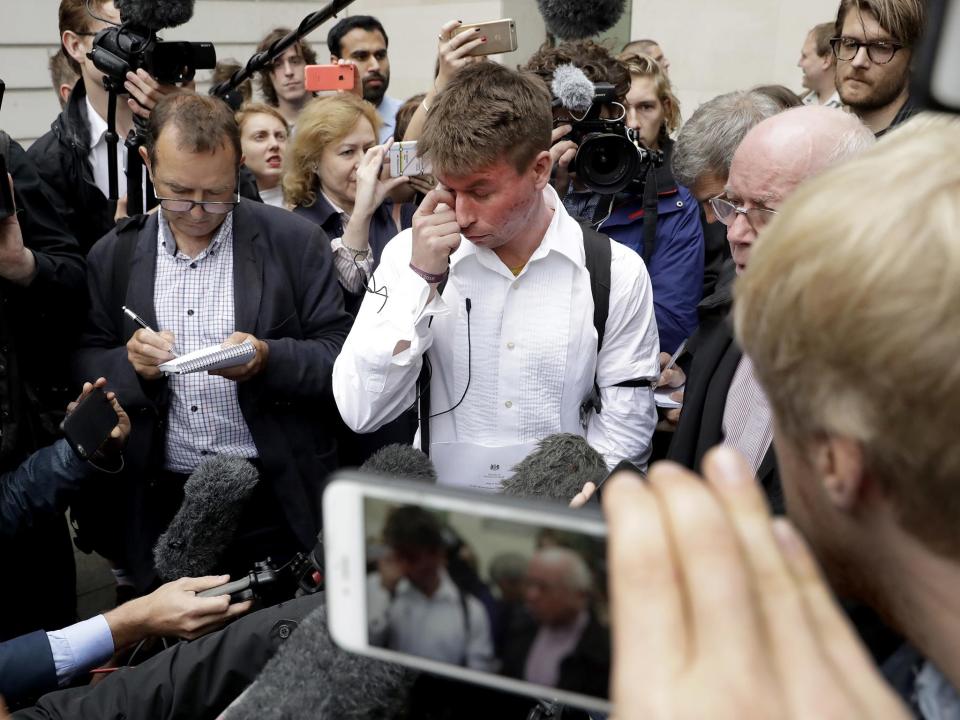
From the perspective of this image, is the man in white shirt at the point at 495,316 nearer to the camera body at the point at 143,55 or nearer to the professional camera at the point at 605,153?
the professional camera at the point at 605,153

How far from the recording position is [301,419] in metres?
2.85

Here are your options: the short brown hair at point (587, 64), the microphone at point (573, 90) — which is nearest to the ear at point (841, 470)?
the microphone at point (573, 90)

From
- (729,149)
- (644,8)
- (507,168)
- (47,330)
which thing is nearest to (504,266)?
(507,168)

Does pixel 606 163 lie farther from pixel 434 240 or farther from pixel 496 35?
pixel 434 240

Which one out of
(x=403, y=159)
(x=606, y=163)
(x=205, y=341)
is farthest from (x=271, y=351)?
(x=606, y=163)

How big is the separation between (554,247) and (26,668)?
5.08 ft

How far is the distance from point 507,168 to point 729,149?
1.22 meters

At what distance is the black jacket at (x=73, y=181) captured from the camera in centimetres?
352

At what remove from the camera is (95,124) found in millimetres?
3904

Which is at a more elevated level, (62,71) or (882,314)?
(62,71)

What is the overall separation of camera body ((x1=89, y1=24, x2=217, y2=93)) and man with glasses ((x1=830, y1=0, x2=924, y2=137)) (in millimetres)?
2407

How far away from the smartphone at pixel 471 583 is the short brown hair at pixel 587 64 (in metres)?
2.60

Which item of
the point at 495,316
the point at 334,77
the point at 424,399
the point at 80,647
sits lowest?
the point at 80,647

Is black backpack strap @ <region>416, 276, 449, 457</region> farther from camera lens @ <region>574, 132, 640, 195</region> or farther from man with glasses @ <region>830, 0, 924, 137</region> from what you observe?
man with glasses @ <region>830, 0, 924, 137</region>
